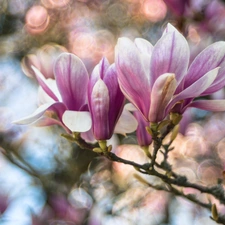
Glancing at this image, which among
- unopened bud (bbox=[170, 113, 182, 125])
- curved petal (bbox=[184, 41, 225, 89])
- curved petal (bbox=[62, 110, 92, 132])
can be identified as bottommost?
unopened bud (bbox=[170, 113, 182, 125])

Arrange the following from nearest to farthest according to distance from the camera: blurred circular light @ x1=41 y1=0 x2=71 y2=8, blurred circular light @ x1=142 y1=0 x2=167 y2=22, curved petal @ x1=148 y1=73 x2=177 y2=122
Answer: curved petal @ x1=148 y1=73 x2=177 y2=122 → blurred circular light @ x1=142 y1=0 x2=167 y2=22 → blurred circular light @ x1=41 y1=0 x2=71 y2=8

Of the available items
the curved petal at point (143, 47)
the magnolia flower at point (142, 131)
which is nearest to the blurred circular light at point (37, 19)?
the magnolia flower at point (142, 131)

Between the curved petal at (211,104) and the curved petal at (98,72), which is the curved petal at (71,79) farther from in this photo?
the curved petal at (211,104)

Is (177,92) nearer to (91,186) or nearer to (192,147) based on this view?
(91,186)

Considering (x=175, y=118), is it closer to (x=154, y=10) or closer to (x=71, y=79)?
(x=71, y=79)

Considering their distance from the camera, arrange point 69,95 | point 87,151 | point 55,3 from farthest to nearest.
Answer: point 55,3 → point 87,151 → point 69,95

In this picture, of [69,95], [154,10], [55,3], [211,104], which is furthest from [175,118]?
[55,3]

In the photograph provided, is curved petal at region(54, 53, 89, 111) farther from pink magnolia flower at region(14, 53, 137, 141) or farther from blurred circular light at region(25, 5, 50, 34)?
blurred circular light at region(25, 5, 50, 34)

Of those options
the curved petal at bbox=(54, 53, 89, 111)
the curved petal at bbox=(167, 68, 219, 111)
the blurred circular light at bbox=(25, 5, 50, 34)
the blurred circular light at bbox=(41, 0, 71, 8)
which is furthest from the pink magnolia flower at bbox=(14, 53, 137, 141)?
the blurred circular light at bbox=(41, 0, 71, 8)
